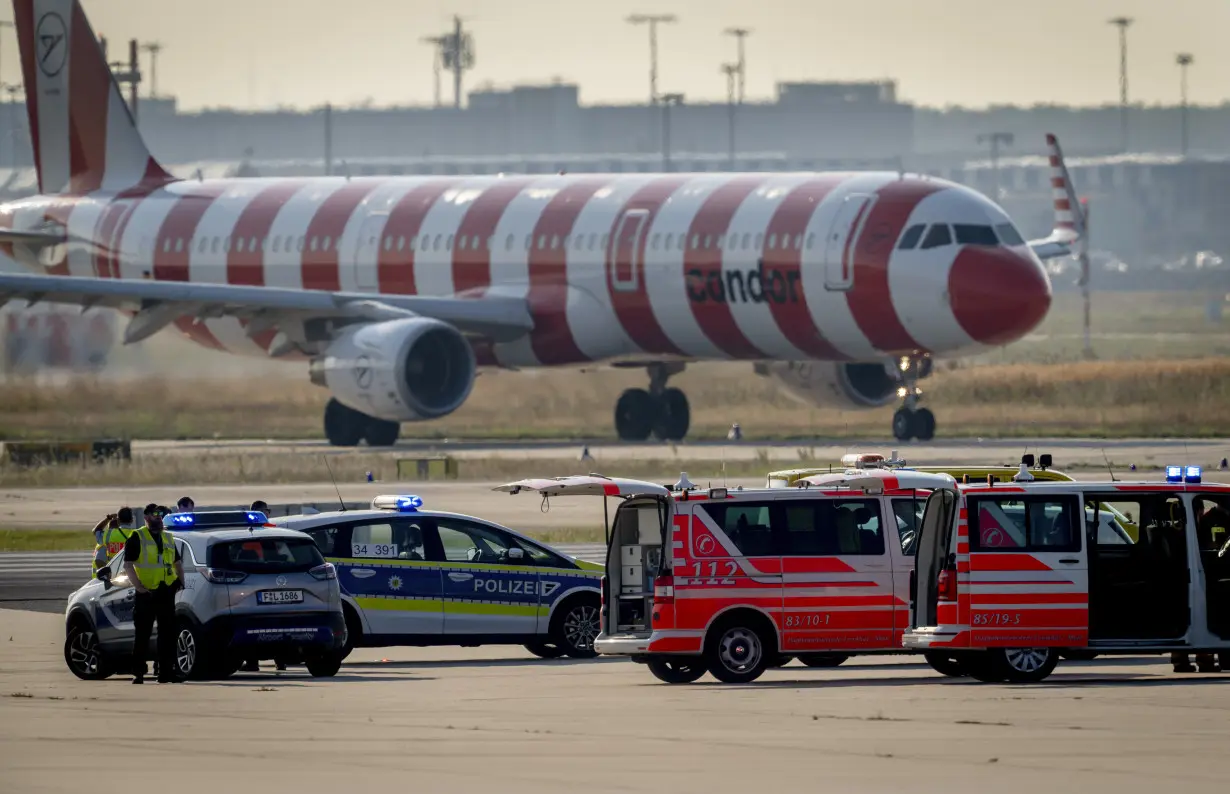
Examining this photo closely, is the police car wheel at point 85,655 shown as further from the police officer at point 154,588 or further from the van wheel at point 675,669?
the van wheel at point 675,669

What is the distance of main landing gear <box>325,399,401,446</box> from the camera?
2064 inches

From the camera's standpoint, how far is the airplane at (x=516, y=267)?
155ft

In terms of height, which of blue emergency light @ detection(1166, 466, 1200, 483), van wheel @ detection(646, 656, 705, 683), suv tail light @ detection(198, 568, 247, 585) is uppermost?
blue emergency light @ detection(1166, 466, 1200, 483)

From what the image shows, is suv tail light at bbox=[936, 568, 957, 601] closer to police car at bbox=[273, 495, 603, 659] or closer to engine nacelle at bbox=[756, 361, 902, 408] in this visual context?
police car at bbox=[273, 495, 603, 659]

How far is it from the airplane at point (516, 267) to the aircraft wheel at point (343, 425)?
0.07m

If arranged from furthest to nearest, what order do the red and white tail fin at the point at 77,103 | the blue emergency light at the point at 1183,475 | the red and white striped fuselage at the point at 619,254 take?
the red and white tail fin at the point at 77,103
the red and white striped fuselage at the point at 619,254
the blue emergency light at the point at 1183,475

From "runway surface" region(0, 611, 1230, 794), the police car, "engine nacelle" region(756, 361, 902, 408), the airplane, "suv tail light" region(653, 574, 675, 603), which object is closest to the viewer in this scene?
"runway surface" region(0, 611, 1230, 794)

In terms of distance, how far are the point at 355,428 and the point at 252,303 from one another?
150 inches

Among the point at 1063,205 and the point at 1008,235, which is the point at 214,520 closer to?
the point at 1008,235

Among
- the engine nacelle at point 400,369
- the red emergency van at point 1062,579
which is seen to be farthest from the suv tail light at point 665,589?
the engine nacelle at point 400,369

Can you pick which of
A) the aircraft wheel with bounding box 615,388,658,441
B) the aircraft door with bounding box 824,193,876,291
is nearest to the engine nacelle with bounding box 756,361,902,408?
the aircraft wheel with bounding box 615,388,658,441

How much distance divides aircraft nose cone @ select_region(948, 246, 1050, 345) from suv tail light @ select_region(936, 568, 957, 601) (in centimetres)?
2654

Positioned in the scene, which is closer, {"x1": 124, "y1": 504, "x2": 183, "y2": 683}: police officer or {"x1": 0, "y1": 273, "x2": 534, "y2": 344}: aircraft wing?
{"x1": 124, "y1": 504, "x2": 183, "y2": 683}: police officer

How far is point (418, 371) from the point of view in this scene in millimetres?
49969
